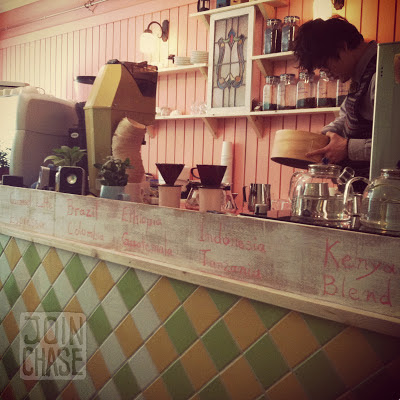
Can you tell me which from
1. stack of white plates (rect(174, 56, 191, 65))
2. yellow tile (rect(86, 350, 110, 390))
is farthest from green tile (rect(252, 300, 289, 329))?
stack of white plates (rect(174, 56, 191, 65))

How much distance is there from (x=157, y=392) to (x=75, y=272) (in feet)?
1.90

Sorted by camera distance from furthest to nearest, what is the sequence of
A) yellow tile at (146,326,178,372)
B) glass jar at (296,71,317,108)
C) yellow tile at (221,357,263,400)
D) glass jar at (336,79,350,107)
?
glass jar at (296,71,317,108) → glass jar at (336,79,350,107) → yellow tile at (146,326,178,372) → yellow tile at (221,357,263,400)

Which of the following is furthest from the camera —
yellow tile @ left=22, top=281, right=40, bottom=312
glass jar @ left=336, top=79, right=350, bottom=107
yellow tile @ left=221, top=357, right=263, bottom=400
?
glass jar @ left=336, top=79, right=350, bottom=107

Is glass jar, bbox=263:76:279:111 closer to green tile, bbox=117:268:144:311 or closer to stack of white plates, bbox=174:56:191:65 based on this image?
stack of white plates, bbox=174:56:191:65

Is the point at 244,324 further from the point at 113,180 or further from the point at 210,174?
the point at 113,180

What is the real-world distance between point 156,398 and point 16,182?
4.23 ft

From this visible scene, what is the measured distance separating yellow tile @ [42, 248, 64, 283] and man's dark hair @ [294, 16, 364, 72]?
140 centimetres

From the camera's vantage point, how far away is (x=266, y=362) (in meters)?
1.25

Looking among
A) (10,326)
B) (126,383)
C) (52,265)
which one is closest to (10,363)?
(10,326)

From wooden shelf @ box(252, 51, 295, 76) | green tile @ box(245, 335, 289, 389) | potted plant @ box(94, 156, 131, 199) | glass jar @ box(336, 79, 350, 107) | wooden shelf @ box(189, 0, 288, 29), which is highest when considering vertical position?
wooden shelf @ box(189, 0, 288, 29)

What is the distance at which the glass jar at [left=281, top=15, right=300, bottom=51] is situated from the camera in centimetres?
367

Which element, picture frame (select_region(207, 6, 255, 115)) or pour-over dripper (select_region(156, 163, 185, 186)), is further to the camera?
picture frame (select_region(207, 6, 255, 115))

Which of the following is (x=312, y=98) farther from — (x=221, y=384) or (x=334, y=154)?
(x=221, y=384)

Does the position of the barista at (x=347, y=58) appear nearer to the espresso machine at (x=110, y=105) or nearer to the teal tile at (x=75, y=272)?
the espresso machine at (x=110, y=105)
